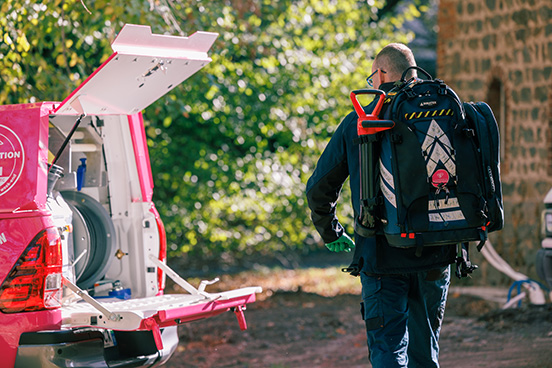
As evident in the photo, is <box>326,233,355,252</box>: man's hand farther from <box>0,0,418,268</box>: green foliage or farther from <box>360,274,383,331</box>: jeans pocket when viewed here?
<box>0,0,418,268</box>: green foliage

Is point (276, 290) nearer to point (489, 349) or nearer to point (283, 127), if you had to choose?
point (283, 127)

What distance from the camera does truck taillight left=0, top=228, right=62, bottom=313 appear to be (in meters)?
4.61

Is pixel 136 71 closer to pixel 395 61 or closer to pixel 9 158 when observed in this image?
pixel 9 158

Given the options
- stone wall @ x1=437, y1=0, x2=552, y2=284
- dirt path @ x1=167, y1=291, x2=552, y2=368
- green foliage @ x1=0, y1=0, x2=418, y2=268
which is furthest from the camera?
green foliage @ x1=0, y1=0, x2=418, y2=268

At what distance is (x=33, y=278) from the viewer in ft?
15.2

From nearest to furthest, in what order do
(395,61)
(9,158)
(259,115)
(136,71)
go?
(395,61) < (9,158) < (136,71) < (259,115)

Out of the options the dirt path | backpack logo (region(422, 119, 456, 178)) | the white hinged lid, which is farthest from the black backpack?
the dirt path

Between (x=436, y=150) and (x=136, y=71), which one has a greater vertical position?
(x=136, y=71)

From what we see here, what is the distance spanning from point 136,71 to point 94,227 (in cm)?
114

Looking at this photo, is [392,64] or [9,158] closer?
[392,64]

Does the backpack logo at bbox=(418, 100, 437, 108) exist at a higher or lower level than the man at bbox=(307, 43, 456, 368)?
higher

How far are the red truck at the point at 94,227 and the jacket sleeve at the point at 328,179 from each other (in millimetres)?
1095

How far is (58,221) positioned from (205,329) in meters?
4.42

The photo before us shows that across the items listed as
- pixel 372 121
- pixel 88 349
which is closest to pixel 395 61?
pixel 372 121
